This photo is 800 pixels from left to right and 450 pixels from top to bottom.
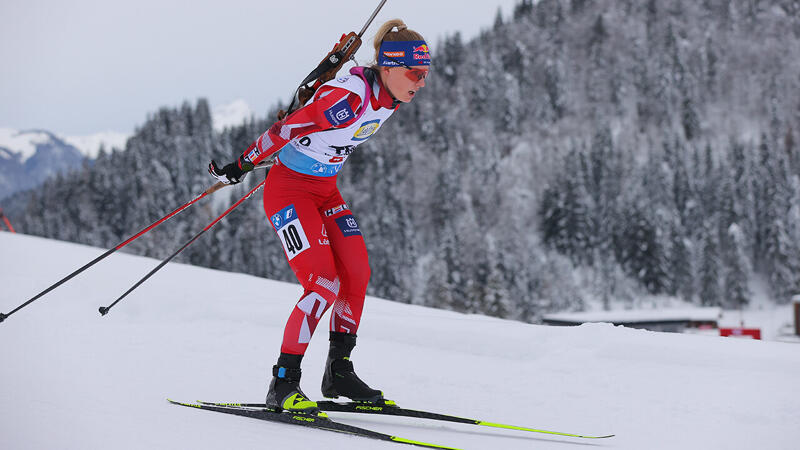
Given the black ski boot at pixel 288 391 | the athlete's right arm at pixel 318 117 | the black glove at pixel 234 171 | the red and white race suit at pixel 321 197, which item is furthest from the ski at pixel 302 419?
the athlete's right arm at pixel 318 117

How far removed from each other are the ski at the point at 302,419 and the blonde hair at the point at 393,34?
173 cm

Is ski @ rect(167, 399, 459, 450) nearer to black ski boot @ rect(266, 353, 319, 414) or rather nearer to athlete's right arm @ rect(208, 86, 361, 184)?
black ski boot @ rect(266, 353, 319, 414)

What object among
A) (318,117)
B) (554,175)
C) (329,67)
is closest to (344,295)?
(318,117)

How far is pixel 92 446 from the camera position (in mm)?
2150

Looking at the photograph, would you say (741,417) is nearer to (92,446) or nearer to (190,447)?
(190,447)

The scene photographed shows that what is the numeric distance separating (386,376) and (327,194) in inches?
51.7

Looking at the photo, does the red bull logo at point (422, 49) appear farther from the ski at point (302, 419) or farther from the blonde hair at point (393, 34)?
the ski at point (302, 419)

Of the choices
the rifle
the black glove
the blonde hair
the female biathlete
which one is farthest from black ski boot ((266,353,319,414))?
the blonde hair

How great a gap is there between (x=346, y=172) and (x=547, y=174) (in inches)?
1161

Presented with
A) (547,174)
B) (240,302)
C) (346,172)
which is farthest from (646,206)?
(240,302)

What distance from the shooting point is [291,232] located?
314 centimetres

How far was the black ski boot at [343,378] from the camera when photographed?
321 cm

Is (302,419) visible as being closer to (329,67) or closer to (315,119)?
(315,119)

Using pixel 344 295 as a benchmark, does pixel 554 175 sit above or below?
above
